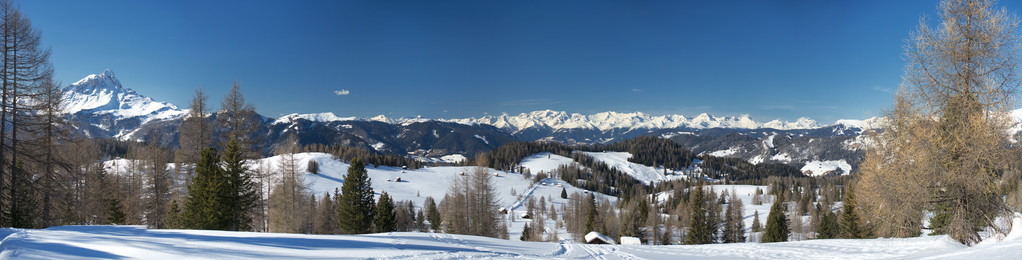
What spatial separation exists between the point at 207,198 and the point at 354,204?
33.0ft

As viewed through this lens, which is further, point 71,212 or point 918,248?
point 71,212

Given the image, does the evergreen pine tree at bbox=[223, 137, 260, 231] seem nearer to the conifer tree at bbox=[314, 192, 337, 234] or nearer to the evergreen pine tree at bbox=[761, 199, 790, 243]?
the conifer tree at bbox=[314, 192, 337, 234]

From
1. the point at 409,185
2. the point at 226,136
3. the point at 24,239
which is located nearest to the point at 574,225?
the point at 409,185

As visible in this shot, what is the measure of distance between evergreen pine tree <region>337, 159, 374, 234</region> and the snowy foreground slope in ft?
56.8

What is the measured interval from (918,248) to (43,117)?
3621 centimetres

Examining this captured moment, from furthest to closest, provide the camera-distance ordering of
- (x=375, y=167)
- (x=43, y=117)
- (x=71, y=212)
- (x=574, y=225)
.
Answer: (x=375, y=167)
(x=574, y=225)
(x=71, y=212)
(x=43, y=117)

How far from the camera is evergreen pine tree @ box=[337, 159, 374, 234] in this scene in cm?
2964

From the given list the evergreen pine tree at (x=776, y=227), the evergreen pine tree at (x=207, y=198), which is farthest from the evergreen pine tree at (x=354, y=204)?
the evergreen pine tree at (x=776, y=227)

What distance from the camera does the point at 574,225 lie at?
95.0 metres

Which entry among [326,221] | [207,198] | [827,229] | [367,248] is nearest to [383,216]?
[326,221]

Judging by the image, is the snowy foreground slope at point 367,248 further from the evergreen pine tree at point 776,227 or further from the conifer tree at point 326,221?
the evergreen pine tree at point 776,227

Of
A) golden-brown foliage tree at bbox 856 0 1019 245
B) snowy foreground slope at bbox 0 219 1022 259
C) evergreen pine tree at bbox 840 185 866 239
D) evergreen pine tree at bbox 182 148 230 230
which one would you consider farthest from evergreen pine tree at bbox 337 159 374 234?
evergreen pine tree at bbox 840 185 866 239

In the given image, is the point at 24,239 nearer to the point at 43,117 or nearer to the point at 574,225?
the point at 43,117

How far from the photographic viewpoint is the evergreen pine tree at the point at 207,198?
67.4ft
